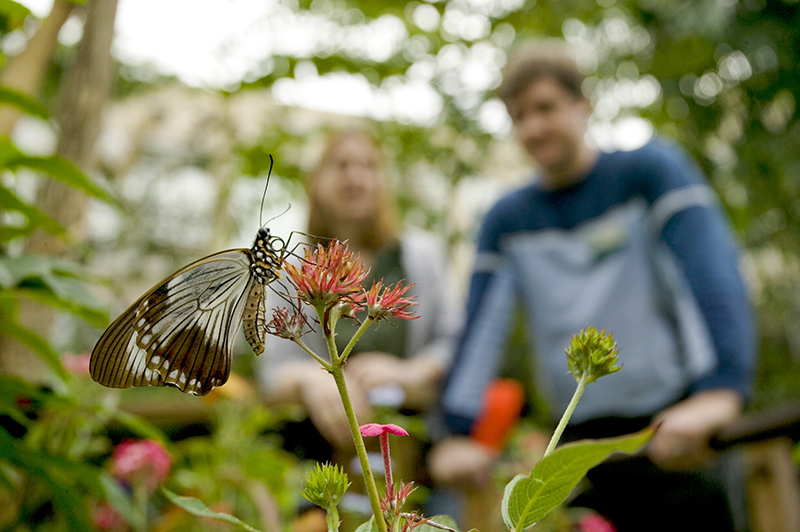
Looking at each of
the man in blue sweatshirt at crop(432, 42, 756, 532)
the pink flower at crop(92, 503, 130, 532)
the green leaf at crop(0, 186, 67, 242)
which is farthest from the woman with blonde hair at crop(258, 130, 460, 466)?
the green leaf at crop(0, 186, 67, 242)

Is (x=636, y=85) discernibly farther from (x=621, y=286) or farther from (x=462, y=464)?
(x=462, y=464)

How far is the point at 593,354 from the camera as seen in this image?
294 millimetres

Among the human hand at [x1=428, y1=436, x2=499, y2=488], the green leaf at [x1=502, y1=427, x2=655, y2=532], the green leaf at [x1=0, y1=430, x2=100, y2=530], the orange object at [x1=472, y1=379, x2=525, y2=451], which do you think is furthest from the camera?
the orange object at [x1=472, y1=379, x2=525, y2=451]

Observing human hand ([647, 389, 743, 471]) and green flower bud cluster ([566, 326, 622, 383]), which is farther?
human hand ([647, 389, 743, 471])

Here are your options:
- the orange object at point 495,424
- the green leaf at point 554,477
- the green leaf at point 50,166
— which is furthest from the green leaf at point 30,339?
the orange object at point 495,424

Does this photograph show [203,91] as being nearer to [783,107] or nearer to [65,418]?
[65,418]

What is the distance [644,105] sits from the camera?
3.94m

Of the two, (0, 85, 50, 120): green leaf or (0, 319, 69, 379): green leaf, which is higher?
(0, 85, 50, 120): green leaf

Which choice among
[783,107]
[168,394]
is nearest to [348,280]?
[168,394]

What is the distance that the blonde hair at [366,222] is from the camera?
1.62 meters

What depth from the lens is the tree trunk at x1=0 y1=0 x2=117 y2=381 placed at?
2.90ft

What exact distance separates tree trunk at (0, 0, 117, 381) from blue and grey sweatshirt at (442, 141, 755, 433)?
0.84 meters

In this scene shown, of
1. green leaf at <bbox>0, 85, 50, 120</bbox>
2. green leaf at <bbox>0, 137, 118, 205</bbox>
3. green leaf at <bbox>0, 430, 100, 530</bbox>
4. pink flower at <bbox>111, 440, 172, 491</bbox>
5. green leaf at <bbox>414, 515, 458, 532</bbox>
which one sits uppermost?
green leaf at <bbox>0, 85, 50, 120</bbox>

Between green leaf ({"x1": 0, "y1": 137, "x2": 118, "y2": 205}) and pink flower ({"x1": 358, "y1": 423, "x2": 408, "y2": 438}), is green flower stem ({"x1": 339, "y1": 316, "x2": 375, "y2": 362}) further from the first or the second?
green leaf ({"x1": 0, "y1": 137, "x2": 118, "y2": 205})
